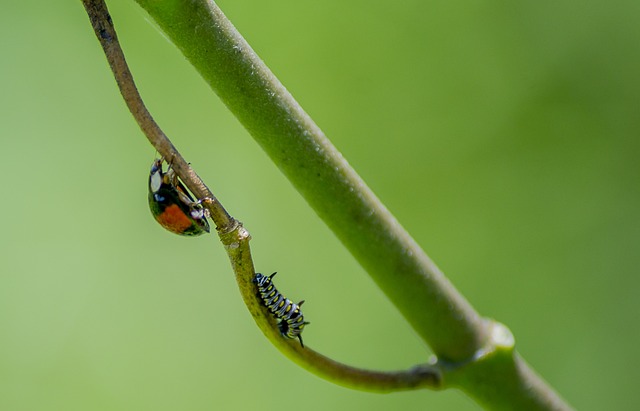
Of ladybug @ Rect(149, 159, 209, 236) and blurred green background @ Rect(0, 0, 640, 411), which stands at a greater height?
blurred green background @ Rect(0, 0, 640, 411)

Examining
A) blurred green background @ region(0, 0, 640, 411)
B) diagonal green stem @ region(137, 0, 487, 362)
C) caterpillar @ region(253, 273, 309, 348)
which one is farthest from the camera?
blurred green background @ region(0, 0, 640, 411)

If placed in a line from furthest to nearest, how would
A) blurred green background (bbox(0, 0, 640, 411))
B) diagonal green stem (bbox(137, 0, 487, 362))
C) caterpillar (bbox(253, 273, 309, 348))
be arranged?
blurred green background (bbox(0, 0, 640, 411)) → caterpillar (bbox(253, 273, 309, 348)) → diagonal green stem (bbox(137, 0, 487, 362))

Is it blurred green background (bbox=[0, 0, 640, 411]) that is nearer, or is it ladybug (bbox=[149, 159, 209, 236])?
ladybug (bbox=[149, 159, 209, 236])

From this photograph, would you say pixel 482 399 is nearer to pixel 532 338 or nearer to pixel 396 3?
pixel 532 338

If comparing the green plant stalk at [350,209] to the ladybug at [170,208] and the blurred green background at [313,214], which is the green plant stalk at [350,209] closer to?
the ladybug at [170,208]

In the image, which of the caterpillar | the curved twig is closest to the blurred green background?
the caterpillar

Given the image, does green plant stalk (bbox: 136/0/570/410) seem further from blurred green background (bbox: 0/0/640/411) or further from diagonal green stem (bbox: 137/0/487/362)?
blurred green background (bbox: 0/0/640/411)
